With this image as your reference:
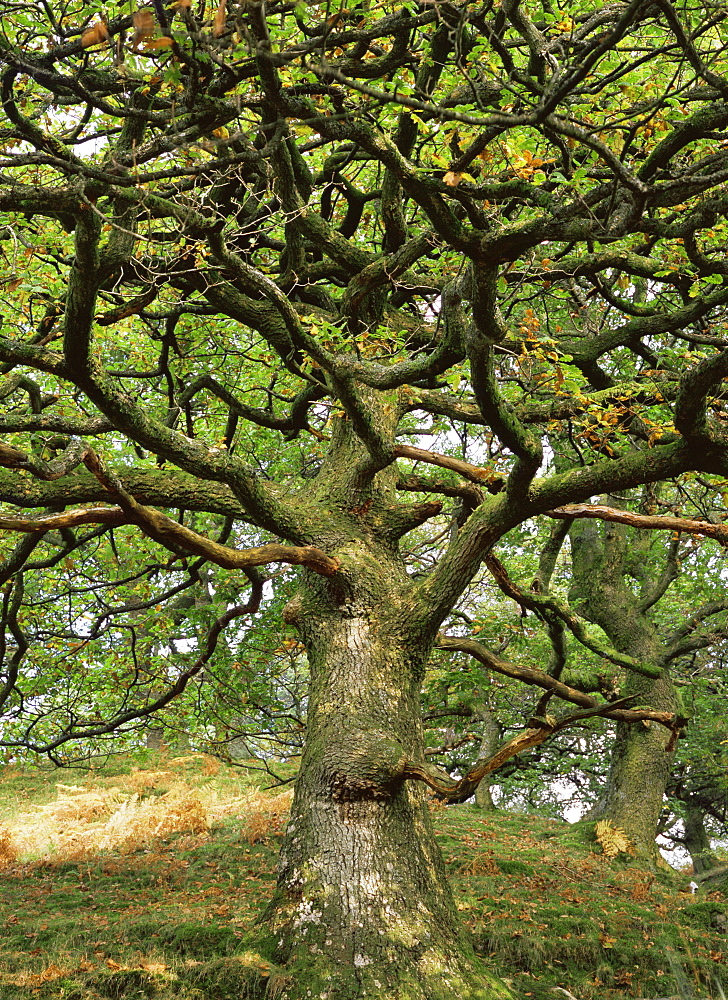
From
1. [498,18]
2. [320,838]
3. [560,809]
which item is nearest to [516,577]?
[560,809]

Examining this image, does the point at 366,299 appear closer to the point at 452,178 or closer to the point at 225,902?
the point at 452,178

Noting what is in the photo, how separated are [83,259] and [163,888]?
24.3 feet

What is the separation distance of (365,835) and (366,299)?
5686 mm

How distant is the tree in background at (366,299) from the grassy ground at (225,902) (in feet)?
4.80

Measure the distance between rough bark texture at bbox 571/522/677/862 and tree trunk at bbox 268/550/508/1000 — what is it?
618 cm

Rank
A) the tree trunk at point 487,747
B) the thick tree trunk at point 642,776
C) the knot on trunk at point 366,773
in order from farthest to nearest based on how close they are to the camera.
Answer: the tree trunk at point 487,747
the thick tree trunk at point 642,776
the knot on trunk at point 366,773

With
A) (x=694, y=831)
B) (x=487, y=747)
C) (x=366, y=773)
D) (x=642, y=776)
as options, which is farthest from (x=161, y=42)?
(x=694, y=831)

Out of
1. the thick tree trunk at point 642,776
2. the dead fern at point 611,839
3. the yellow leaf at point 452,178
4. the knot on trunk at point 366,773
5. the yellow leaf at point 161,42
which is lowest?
the dead fern at point 611,839

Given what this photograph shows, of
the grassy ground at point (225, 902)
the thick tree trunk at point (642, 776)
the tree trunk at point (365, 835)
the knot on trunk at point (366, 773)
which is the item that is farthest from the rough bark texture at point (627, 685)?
the knot on trunk at point (366, 773)

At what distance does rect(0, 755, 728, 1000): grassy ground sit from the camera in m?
5.80

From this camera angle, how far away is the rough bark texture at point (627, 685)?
12.2 metres

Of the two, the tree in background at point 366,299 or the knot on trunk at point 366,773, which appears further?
the knot on trunk at point 366,773

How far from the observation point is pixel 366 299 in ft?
28.1

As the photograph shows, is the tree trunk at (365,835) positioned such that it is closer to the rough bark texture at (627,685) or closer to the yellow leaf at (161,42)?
the yellow leaf at (161,42)
